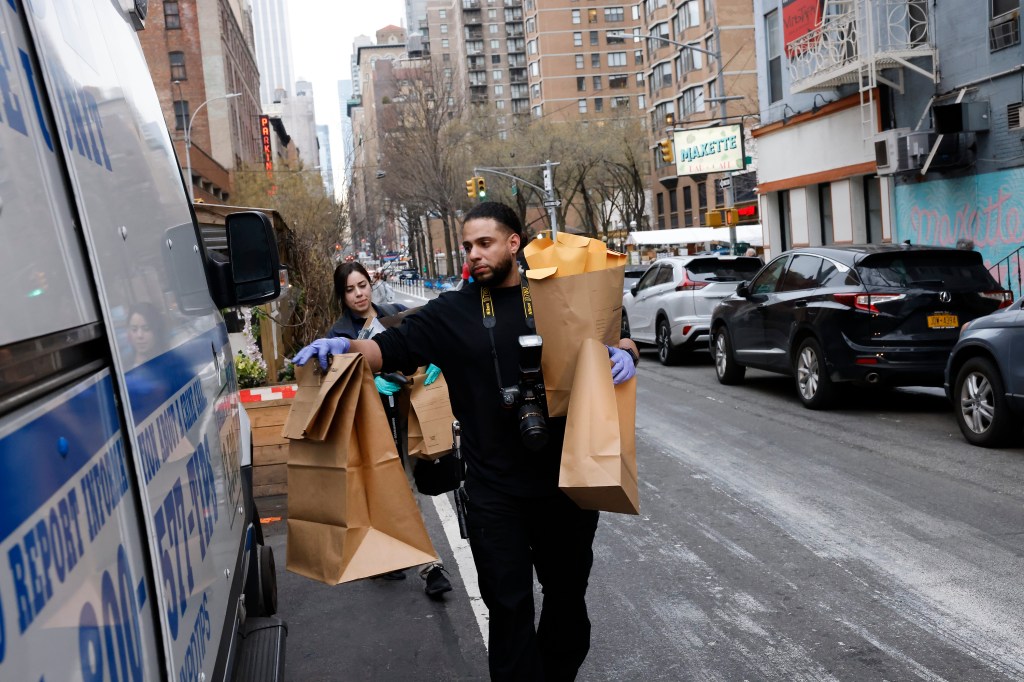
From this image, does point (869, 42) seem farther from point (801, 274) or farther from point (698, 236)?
point (698, 236)

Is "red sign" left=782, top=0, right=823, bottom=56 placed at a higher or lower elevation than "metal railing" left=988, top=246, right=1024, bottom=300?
higher

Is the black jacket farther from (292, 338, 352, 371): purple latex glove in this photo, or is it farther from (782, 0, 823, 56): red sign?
(782, 0, 823, 56): red sign

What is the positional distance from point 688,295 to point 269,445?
9.79m

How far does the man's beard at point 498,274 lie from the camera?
373 cm

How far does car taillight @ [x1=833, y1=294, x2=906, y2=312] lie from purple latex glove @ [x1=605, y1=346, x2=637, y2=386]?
8.08m

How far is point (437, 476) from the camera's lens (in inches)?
216

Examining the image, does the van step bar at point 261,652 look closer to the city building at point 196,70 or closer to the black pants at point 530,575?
the black pants at point 530,575

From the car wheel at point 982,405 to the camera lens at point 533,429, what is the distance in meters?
6.60

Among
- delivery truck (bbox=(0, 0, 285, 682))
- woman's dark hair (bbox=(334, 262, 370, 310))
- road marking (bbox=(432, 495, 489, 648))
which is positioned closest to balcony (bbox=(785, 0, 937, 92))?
road marking (bbox=(432, 495, 489, 648))

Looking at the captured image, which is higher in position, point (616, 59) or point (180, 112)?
point (616, 59)

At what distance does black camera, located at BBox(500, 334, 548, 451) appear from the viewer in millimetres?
3393

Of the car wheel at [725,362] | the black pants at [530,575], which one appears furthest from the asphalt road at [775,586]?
the car wheel at [725,362]

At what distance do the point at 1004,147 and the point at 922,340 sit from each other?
9.41m

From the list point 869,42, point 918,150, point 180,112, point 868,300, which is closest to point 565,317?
point 868,300
